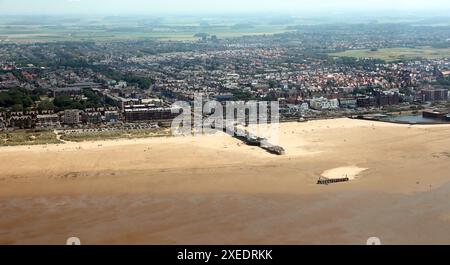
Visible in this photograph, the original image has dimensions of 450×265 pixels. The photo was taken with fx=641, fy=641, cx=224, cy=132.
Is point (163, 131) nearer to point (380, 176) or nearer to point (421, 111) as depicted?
point (380, 176)

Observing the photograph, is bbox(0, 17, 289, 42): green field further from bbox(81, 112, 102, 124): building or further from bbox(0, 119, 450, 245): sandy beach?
bbox(0, 119, 450, 245): sandy beach

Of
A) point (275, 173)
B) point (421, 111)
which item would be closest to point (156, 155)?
point (275, 173)

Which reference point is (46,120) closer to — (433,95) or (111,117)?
(111,117)

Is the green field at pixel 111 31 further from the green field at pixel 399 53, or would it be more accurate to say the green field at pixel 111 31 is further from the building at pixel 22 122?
the building at pixel 22 122

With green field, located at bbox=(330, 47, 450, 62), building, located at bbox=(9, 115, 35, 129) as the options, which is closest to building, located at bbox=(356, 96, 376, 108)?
building, located at bbox=(9, 115, 35, 129)

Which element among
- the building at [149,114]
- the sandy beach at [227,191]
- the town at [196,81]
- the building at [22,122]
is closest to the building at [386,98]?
the town at [196,81]

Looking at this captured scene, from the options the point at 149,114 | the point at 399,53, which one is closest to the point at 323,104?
the point at 149,114
